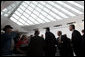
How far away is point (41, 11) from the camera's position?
28.1 m

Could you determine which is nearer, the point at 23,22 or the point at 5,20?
the point at 5,20

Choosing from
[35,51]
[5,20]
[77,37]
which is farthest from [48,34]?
[5,20]

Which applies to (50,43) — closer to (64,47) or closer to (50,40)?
(50,40)

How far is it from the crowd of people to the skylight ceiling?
43.9 ft

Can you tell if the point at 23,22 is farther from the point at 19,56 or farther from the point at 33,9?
the point at 19,56

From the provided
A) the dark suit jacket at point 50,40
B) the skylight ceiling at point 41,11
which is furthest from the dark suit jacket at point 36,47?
the skylight ceiling at point 41,11

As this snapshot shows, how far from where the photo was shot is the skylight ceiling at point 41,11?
2142 cm

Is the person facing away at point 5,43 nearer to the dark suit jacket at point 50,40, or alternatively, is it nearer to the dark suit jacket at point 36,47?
the dark suit jacket at point 36,47

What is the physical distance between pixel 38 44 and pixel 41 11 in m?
23.1

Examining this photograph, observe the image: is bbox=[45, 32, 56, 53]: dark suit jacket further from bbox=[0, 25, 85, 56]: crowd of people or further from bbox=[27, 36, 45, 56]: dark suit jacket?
bbox=[27, 36, 45, 56]: dark suit jacket

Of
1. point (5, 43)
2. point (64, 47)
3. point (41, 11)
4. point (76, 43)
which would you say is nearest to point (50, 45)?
point (64, 47)

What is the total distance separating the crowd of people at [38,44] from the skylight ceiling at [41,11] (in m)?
13.4

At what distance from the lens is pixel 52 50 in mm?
6328

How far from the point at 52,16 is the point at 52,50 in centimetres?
1961
